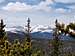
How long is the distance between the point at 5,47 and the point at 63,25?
3058 cm

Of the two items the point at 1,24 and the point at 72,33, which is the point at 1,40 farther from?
the point at 72,33

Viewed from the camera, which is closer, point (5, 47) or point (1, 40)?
point (5, 47)

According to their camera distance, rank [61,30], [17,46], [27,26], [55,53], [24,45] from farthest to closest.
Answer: [55,53] < [27,26] < [24,45] < [17,46] < [61,30]

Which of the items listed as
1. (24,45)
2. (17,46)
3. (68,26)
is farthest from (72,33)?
(24,45)

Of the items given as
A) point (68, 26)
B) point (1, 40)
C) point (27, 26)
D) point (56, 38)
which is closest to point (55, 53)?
point (56, 38)

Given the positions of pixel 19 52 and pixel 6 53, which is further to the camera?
pixel 19 52

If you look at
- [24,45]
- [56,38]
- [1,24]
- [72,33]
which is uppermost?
[72,33]

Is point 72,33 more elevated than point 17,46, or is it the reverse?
point 72,33

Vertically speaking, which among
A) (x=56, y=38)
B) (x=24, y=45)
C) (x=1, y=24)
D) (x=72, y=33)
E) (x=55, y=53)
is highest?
(x=72, y=33)

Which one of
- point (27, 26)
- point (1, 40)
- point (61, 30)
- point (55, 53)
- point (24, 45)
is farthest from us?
point (55, 53)

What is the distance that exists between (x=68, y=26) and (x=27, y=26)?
52.5 meters

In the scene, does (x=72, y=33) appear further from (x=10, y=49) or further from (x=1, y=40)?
(x=1, y=40)

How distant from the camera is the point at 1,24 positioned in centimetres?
4434

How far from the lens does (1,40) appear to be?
37.9m
